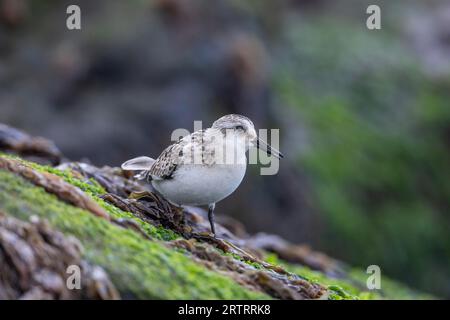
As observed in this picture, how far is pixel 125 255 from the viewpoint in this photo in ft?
21.5

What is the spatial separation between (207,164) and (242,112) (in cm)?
1239

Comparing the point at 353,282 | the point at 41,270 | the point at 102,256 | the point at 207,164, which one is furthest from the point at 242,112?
the point at 41,270

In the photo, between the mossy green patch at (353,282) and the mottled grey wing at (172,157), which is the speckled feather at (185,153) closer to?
the mottled grey wing at (172,157)

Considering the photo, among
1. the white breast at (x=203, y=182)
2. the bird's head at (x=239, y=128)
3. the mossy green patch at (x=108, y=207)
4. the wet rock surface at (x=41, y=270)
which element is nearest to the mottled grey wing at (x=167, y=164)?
the white breast at (x=203, y=182)

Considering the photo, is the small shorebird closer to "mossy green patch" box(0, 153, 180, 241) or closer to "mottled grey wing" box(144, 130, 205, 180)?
"mottled grey wing" box(144, 130, 205, 180)

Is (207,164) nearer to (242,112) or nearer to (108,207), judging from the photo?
(108,207)

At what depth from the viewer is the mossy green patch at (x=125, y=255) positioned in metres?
6.32

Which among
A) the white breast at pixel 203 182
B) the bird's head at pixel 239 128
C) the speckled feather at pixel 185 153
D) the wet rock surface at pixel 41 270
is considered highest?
the bird's head at pixel 239 128

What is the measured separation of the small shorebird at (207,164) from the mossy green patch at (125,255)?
1309mm

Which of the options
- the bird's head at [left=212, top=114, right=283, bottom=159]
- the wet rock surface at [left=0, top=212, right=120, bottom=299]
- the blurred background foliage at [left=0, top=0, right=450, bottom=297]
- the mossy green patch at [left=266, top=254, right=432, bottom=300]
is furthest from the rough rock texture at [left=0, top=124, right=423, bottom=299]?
the blurred background foliage at [left=0, top=0, right=450, bottom=297]

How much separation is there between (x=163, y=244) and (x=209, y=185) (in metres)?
1.11

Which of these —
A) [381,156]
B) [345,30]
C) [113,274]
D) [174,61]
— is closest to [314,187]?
[381,156]

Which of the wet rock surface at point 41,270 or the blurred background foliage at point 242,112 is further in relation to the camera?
the blurred background foliage at point 242,112

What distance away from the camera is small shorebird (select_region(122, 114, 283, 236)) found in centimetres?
816
